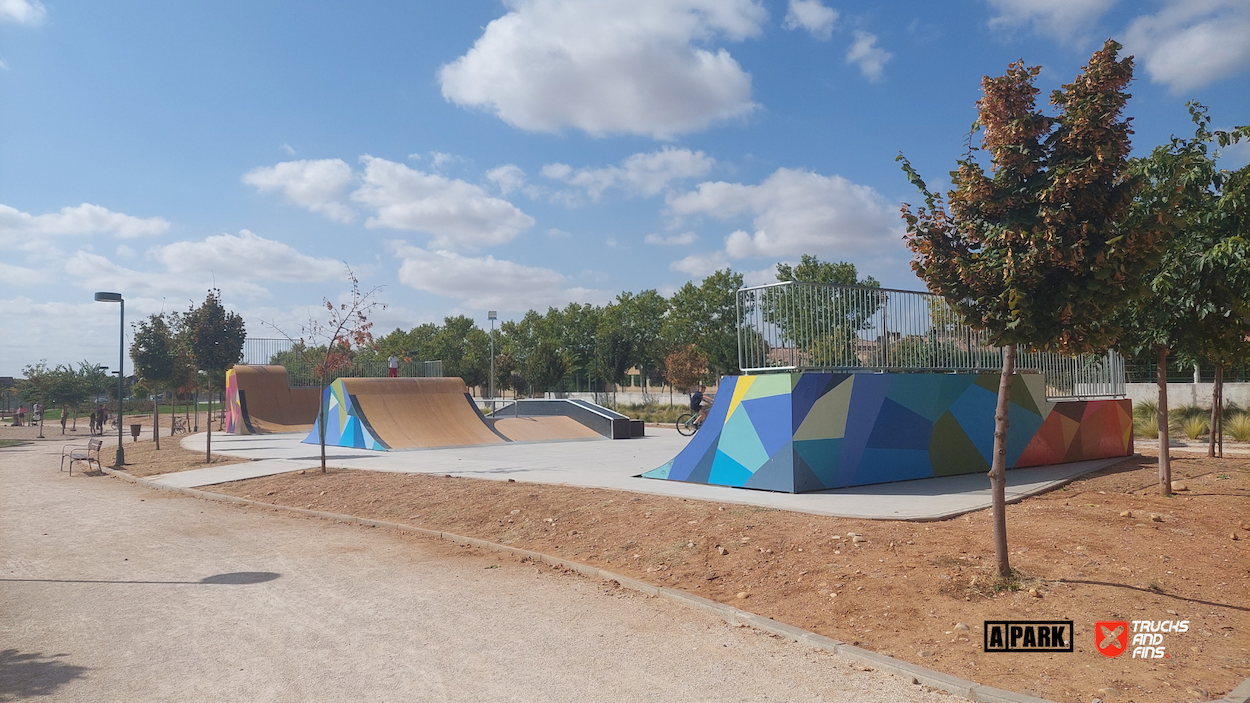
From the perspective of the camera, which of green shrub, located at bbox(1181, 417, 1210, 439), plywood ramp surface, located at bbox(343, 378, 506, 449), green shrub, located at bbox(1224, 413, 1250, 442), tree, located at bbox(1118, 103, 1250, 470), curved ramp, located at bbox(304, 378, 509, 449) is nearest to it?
tree, located at bbox(1118, 103, 1250, 470)

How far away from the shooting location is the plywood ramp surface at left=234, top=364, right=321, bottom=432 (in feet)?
95.5

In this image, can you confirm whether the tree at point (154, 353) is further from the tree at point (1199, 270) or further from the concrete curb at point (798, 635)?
the tree at point (1199, 270)

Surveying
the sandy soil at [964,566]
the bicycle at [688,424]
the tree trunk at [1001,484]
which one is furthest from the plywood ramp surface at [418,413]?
the tree trunk at [1001,484]

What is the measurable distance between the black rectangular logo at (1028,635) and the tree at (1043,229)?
29.1 inches

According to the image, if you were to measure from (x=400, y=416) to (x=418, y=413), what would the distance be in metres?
0.68

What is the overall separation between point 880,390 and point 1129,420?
309 inches

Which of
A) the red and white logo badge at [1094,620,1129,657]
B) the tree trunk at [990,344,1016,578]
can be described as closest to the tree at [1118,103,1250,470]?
the tree trunk at [990,344,1016,578]

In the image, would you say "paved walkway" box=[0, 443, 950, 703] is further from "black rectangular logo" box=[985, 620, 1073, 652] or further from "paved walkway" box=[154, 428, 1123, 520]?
"paved walkway" box=[154, 428, 1123, 520]

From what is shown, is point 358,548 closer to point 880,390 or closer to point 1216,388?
point 880,390

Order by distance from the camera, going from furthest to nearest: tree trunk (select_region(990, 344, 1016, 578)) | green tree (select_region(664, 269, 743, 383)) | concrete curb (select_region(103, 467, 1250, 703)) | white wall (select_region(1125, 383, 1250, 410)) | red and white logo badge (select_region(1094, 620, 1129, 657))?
green tree (select_region(664, 269, 743, 383)), white wall (select_region(1125, 383, 1250, 410)), tree trunk (select_region(990, 344, 1016, 578)), red and white logo badge (select_region(1094, 620, 1129, 657)), concrete curb (select_region(103, 467, 1250, 703))

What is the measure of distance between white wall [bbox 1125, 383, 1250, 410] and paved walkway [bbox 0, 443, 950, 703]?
24333 mm

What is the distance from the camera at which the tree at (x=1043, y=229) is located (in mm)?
5129

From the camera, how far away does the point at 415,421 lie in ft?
70.5

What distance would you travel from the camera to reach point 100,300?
17.3m
